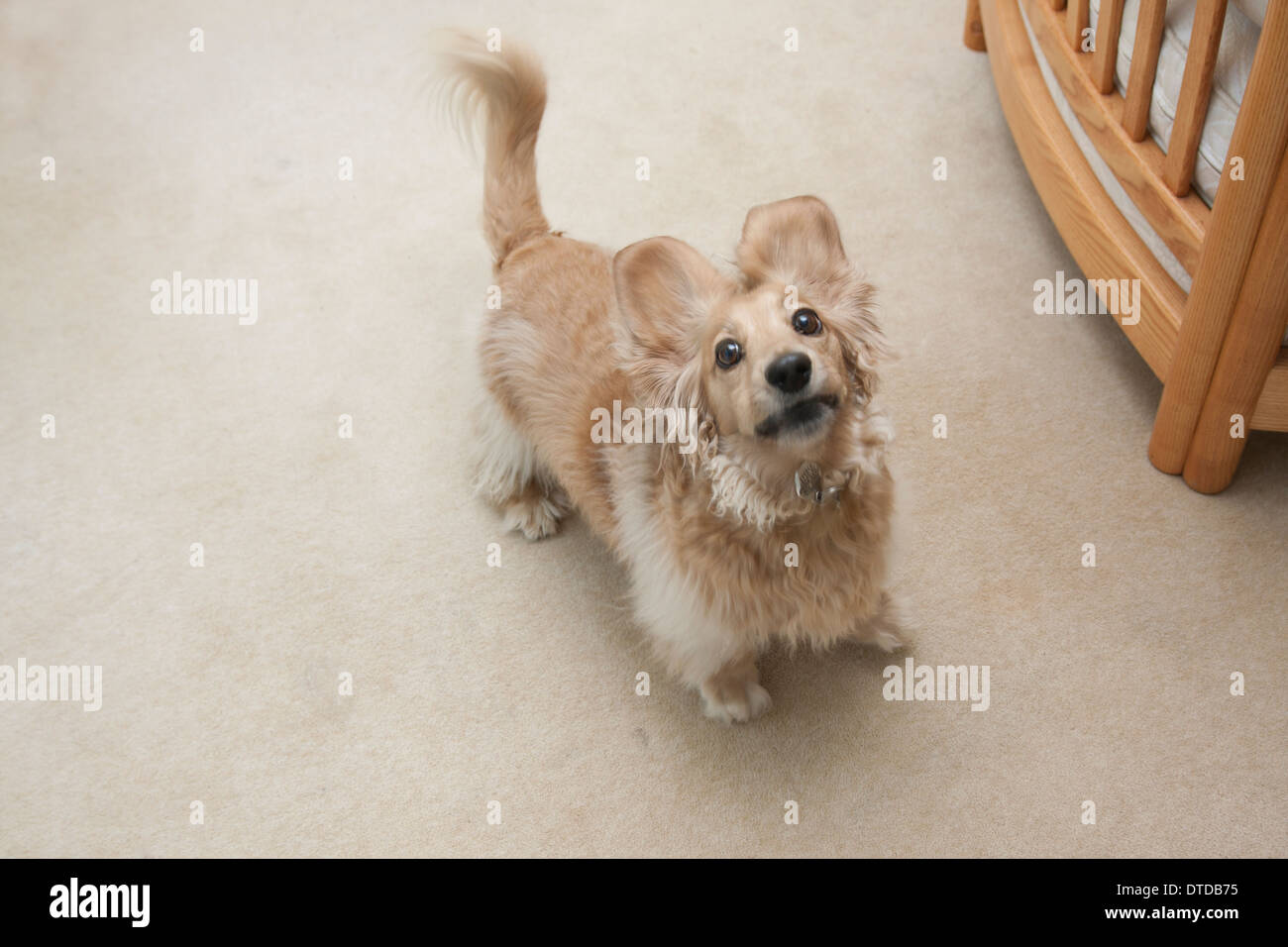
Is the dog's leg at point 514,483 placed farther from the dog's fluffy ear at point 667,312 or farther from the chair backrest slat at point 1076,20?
the chair backrest slat at point 1076,20

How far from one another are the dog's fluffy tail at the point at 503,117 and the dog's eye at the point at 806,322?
2.50ft

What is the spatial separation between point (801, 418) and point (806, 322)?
13cm

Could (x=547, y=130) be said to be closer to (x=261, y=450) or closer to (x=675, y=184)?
(x=675, y=184)

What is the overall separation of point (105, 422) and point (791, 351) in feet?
5.67

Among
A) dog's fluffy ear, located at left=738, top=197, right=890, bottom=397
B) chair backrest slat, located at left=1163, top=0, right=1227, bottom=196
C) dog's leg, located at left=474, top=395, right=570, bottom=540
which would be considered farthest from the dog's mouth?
chair backrest slat, located at left=1163, top=0, right=1227, bottom=196


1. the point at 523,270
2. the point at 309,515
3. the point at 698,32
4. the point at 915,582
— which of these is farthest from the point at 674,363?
the point at 698,32

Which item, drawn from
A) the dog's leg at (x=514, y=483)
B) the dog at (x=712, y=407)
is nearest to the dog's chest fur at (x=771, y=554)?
the dog at (x=712, y=407)

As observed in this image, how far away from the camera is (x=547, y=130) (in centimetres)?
272

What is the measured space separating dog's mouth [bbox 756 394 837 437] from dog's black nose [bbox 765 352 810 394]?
0.03 m

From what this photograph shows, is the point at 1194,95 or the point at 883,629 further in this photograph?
the point at 883,629

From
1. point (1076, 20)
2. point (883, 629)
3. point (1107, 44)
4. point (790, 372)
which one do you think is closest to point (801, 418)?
point (790, 372)

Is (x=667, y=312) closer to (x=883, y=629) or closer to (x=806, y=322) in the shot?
(x=806, y=322)

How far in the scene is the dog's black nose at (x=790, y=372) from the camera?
4.21 ft

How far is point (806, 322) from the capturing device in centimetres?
135
